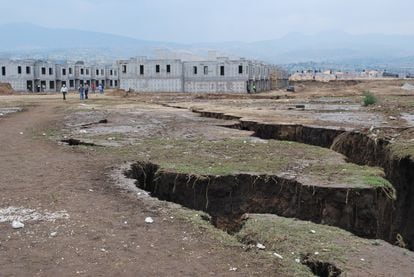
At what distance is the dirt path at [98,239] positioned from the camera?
5.31 meters

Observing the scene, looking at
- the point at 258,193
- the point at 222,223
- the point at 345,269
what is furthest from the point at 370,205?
the point at 345,269

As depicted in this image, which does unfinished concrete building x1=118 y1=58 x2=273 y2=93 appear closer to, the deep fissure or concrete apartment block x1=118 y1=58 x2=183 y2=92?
concrete apartment block x1=118 y1=58 x2=183 y2=92

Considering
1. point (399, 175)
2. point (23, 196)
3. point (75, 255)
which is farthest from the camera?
point (399, 175)

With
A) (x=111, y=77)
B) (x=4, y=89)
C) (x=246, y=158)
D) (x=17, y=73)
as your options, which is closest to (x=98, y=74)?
(x=111, y=77)

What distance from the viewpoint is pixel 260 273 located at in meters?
5.26

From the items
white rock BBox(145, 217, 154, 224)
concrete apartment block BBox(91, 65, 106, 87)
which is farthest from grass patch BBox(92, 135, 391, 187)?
concrete apartment block BBox(91, 65, 106, 87)

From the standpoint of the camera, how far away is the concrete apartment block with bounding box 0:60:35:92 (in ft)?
224

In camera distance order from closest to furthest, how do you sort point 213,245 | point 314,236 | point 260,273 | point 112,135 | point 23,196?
point 260,273 < point 213,245 < point 314,236 < point 23,196 < point 112,135

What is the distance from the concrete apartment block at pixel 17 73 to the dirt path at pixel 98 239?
63671 millimetres

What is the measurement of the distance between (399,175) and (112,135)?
26.1 ft

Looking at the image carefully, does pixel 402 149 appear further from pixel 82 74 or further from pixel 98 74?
pixel 98 74

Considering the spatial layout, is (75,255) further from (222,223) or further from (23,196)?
(222,223)

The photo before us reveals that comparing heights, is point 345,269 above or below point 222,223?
above

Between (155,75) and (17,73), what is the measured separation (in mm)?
23318
